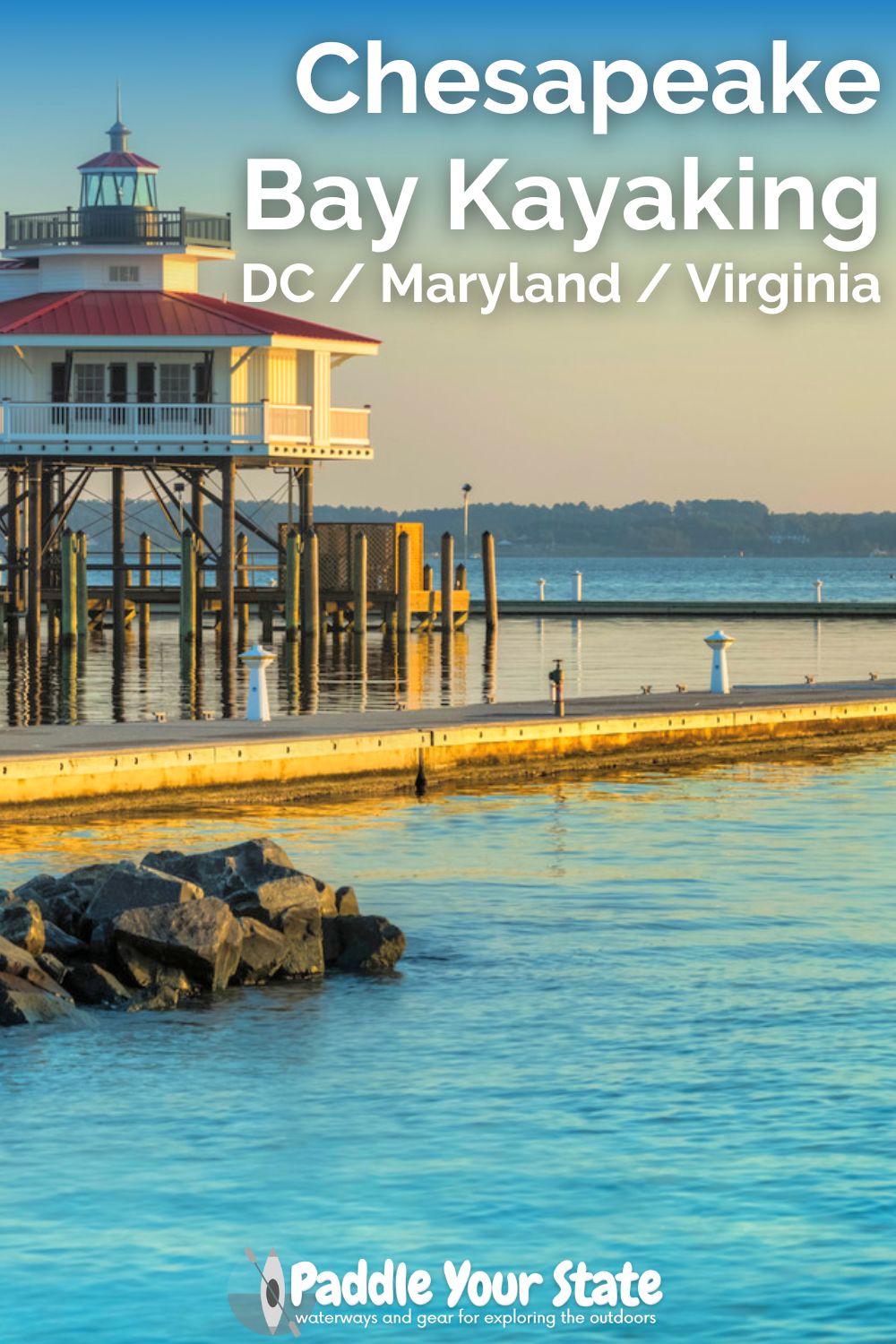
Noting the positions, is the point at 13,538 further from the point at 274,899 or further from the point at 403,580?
the point at 274,899

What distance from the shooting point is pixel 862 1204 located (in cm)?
1162

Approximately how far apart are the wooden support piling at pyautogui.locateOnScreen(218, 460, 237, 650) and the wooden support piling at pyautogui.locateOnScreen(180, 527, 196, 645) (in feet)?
2.33

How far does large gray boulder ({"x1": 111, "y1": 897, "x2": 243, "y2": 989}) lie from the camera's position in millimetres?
15922

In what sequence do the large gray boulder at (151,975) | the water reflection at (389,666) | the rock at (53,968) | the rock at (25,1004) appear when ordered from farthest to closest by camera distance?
the water reflection at (389,666)
the large gray boulder at (151,975)
the rock at (53,968)
the rock at (25,1004)

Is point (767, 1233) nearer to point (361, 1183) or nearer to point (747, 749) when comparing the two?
point (361, 1183)

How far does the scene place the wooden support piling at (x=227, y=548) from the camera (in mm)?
53938

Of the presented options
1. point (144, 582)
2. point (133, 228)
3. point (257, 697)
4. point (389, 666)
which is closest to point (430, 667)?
point (389, 666)

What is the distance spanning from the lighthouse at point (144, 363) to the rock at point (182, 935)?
119ft

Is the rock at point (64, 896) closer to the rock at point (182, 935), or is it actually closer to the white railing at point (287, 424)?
the rock at point (182, 935)

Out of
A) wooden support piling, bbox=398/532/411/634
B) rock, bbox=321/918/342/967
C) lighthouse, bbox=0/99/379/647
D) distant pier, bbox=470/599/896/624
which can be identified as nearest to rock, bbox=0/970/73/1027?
rock, bbox=321/918/342/967

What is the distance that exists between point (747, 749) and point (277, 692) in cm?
1229

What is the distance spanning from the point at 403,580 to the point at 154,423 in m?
10.4

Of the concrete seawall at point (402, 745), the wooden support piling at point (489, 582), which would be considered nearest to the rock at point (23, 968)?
the concrete seawall at point (402, 745)

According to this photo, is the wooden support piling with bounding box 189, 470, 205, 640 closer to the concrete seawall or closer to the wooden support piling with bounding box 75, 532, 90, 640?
the wooden support piling with bounding box 75, 532, 90, 640
